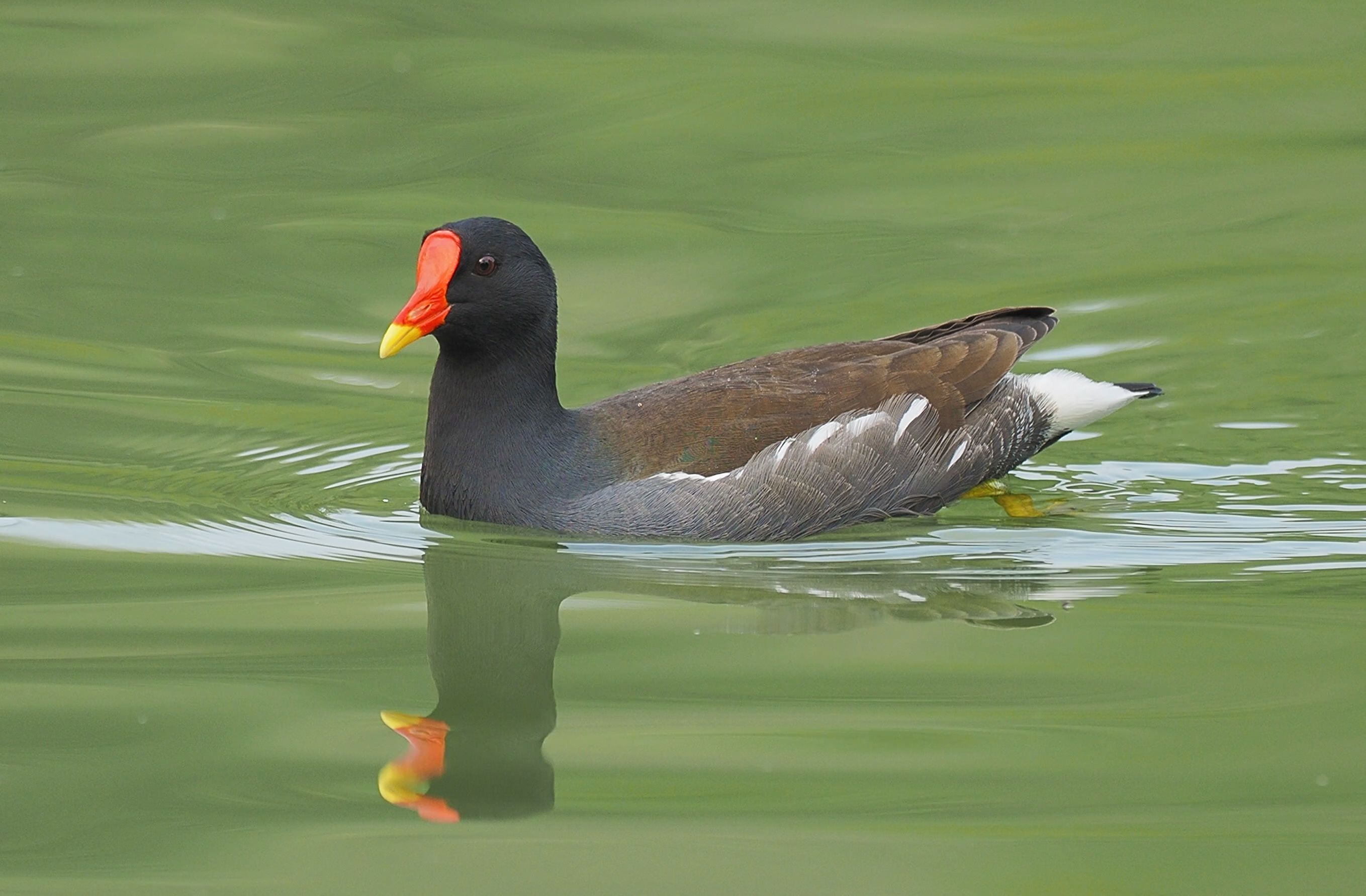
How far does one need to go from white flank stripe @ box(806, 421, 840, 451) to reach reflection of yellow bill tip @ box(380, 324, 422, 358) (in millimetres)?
1394

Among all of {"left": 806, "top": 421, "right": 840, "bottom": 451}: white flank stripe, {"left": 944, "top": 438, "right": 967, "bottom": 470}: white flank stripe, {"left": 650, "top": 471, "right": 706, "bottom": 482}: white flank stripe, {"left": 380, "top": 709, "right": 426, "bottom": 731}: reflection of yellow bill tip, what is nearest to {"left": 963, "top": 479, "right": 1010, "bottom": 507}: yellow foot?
{"left": 944, "top": 438, "right": 967, "bottom": 470}: white flank stripe

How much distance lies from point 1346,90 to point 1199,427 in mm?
3839

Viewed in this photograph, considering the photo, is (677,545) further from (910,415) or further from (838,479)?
(910,415)

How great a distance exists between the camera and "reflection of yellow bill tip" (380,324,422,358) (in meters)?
6.44

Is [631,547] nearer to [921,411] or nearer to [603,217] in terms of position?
[921,411]

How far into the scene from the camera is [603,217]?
1013cm

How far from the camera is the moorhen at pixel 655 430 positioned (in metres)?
6.62

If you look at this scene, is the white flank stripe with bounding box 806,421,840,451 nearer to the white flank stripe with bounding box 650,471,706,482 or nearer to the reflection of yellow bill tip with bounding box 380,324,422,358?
the white flank stripe with bounding box 650,471,706,482

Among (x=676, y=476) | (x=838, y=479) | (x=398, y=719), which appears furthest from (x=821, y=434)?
(x=398, y=719)

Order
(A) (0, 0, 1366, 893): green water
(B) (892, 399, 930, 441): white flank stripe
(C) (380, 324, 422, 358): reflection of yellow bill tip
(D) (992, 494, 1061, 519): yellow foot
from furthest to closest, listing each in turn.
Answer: (D) (992, 494, 1061, 519): yellow foot, (B) (892, 399, 930, 441): white flank stripe, (C) (380, 324, 422, 358): reflection of yellow bill tip, (A) (0, 0, 1366, 893): green water

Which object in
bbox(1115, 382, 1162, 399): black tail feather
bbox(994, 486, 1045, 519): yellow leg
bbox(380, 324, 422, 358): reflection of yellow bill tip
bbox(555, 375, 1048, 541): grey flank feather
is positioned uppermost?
bbox(380, 324, 422, 358): reflection of yellow bill tip

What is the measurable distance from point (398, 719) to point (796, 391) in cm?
260

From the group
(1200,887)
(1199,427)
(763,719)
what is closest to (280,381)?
(1199,427)

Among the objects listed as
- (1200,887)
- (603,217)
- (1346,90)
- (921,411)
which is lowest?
(1200,887)
